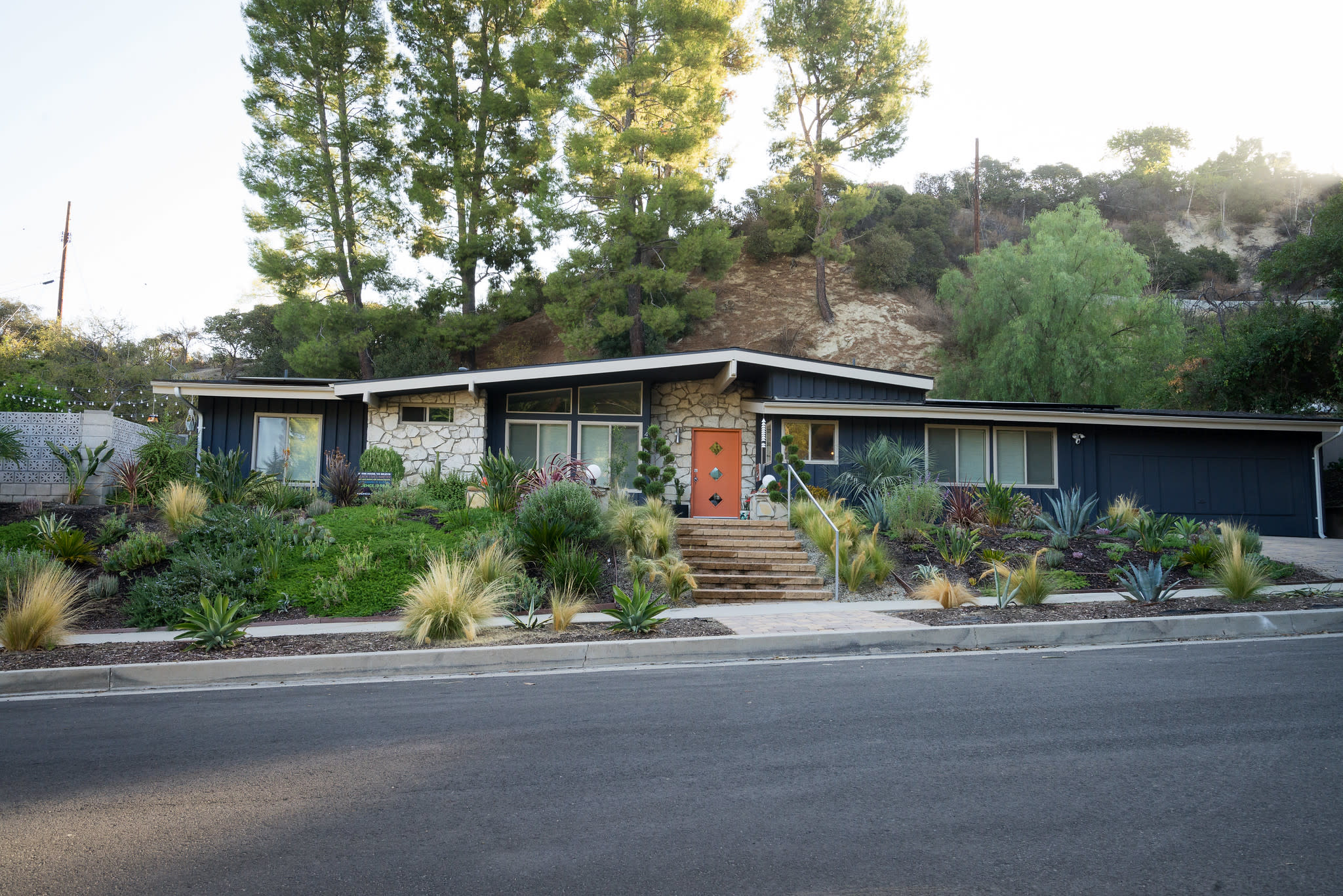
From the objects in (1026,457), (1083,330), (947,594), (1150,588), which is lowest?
(947,594)

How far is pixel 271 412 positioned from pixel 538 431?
559 cm

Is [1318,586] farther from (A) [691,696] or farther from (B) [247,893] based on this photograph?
(B) [247,893]

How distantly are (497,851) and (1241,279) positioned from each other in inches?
A: 2051

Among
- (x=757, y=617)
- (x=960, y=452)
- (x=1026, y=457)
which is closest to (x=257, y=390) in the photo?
(x=757, y=617)

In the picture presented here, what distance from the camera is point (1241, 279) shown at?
143 feet

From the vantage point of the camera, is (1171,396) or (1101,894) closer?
(1101,894)

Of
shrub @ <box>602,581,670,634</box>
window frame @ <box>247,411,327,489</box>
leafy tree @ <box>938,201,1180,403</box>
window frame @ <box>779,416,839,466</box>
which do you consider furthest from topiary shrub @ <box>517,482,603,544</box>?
leafy tree @ <box>938,201,1180,403</box>

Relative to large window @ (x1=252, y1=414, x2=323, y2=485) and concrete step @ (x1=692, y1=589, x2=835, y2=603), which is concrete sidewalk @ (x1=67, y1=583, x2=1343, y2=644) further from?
large window @ (x1=252, y1=414, x2=323, y2=485)

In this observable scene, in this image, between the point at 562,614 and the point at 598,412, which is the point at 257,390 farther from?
the point at 562,614

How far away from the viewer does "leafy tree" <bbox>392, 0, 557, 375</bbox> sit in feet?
93.0

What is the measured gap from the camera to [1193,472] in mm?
17656

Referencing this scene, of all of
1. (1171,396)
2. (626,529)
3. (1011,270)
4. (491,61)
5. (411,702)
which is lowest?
(411,702)

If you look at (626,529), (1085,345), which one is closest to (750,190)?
(1085,345)

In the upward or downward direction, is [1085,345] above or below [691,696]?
above
